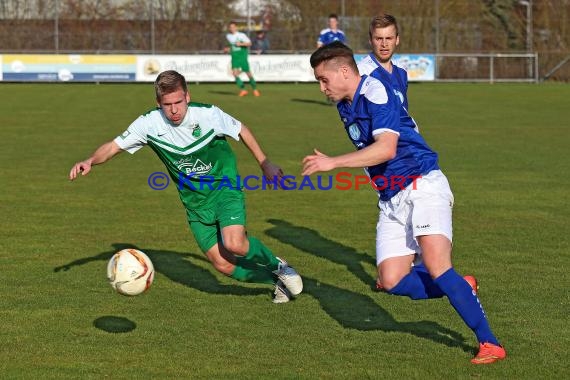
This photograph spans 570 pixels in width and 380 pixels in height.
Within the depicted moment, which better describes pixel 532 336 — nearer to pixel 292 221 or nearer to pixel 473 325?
pixel 473 325

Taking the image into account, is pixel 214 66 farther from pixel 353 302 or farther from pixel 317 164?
pixel 317 164

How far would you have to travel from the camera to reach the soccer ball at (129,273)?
6.29 metres

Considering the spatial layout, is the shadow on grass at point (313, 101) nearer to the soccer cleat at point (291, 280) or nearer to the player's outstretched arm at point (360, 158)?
the soccer cleat at point (291, 280)

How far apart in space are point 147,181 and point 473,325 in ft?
28.0

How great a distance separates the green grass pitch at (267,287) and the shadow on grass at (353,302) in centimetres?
2

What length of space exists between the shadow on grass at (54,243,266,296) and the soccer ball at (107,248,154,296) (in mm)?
1128

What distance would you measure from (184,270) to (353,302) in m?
1.78

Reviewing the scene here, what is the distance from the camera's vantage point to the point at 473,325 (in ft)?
18.1

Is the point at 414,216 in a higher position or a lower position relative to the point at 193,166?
lower

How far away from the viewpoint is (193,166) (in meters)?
6.90

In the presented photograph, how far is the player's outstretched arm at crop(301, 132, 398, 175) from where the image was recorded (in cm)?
506

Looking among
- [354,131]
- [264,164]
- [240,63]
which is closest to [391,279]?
[354,131]

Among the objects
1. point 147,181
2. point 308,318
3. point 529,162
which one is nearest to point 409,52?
point 529,162

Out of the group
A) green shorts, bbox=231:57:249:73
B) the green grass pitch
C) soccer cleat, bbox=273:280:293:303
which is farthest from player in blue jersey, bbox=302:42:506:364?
green shorts, bbox=231:57:249:73
